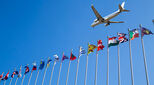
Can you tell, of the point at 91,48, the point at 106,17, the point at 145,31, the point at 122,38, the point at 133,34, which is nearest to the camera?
the point at 145,31

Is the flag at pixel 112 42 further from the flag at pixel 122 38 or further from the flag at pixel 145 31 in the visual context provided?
the flag at pixel 145 31

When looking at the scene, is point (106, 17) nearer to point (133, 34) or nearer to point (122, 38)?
point (122, 38)

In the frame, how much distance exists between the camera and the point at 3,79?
37.2 m

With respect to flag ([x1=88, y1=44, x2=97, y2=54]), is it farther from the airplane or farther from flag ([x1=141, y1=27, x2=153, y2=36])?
the airplane

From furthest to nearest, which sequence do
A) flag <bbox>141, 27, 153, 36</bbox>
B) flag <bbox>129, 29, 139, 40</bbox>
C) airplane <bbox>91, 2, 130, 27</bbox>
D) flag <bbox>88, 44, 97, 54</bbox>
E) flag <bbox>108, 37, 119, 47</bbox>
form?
airplane <bbox>91, 2, 130, 27</bbox>
flag <bbox>88, 44, 97, 54</bbox>
flag <bbox>108, 37, 119, 47</bbox>
flag <bbox>129, 29, 139, 40</bbox>
flag <bbox>141, 27, 153, 36</bbox>

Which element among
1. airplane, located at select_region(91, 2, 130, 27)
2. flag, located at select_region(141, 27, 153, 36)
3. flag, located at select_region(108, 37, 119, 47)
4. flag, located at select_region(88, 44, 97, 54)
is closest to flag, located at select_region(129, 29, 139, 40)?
flag, located at select_region(141, 27, 153, 36)

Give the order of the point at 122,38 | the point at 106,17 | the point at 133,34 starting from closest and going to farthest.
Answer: the point at 133,34 < the point at 122,38 < the point at 106,17

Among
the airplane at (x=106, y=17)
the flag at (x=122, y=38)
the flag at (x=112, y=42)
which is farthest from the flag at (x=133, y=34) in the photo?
the airplane at (x=106, y=17)

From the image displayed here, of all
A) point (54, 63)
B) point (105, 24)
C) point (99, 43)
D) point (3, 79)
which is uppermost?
point (105, 24)

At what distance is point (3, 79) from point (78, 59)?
1942cm

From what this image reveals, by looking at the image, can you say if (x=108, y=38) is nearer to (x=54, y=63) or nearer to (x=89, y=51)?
(x=89, y=51)

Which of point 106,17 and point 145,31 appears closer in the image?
point 145,31

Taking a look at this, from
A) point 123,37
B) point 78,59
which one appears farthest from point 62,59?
point 123,37

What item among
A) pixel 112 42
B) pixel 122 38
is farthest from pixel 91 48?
pixel 122 38
